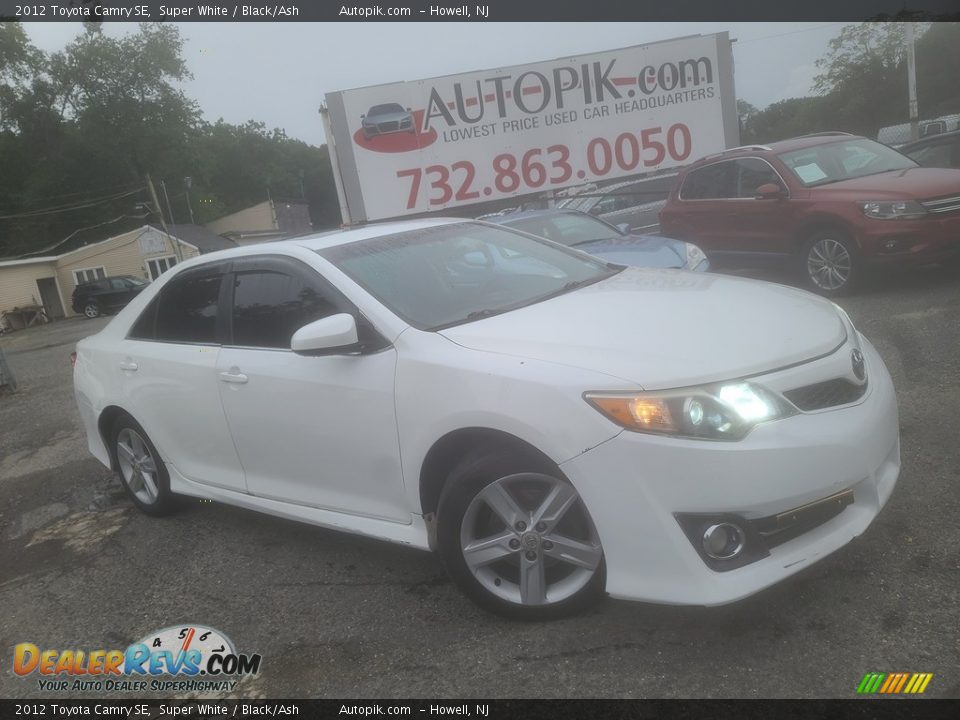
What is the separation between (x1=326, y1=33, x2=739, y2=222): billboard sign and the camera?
40.6ft

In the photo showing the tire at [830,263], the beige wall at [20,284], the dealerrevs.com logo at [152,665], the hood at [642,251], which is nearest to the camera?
the dealerrevs.com logo at [152,665]

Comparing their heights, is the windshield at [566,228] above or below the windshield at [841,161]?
below

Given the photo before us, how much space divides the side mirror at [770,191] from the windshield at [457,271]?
483 centimetres

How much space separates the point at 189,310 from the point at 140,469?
3.67ft

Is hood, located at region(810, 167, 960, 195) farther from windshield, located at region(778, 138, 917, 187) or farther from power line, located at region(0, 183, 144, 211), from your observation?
power line, located at region(0, 183, 144, 211)

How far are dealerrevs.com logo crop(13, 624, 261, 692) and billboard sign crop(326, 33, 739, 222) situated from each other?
10028mm

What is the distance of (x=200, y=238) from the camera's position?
50125mm

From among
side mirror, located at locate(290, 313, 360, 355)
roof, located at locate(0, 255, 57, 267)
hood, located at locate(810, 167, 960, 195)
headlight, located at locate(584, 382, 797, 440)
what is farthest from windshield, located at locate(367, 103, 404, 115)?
roof, located at locate(0, 255, 57, 267)

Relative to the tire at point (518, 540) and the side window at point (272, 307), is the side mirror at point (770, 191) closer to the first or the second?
the side window at point (272, 307)

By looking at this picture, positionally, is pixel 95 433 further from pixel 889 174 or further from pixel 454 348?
pixel 889 174

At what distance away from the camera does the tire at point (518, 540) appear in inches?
105

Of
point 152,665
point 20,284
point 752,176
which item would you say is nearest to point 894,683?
point 152,665

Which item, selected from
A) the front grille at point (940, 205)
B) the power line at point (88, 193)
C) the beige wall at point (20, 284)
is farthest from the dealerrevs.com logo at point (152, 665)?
the power line at point (88, 193)

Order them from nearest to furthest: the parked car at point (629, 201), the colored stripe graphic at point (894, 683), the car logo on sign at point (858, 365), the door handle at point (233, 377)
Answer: the colored stripe graphic at point (894, 683)
the car logo on sign at point (858, 365)
the door handle at point (233, 377)
the parked car at point (629, 201)
